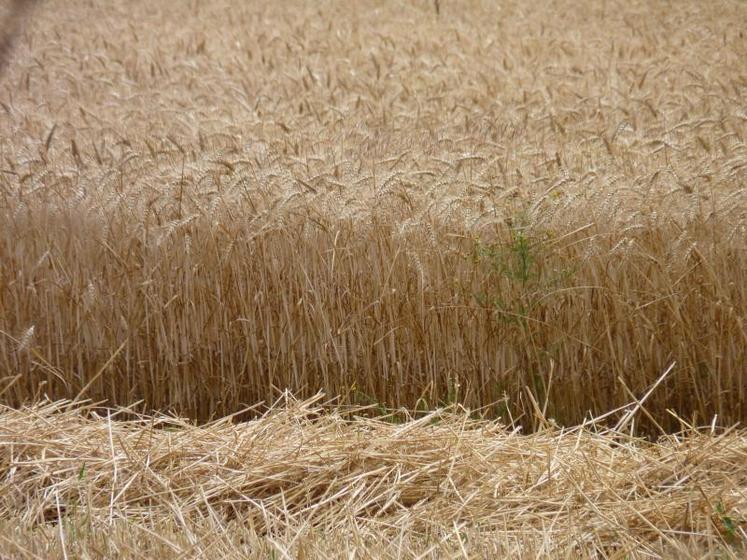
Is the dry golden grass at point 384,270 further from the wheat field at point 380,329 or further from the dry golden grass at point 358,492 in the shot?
the dry golden grass at point 358,492

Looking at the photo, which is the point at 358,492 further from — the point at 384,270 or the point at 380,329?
the point at 384,270

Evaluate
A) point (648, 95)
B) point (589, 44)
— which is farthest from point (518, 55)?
point (648, 95)

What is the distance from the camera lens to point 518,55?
6.18 meters

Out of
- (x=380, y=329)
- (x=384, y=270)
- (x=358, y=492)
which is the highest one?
(x=384, y=270)

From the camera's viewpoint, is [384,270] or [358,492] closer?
[358,492]

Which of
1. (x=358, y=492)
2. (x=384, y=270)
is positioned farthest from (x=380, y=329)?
(x=358, y=492)

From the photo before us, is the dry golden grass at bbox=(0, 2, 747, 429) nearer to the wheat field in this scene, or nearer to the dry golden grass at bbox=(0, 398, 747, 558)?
the wheat field

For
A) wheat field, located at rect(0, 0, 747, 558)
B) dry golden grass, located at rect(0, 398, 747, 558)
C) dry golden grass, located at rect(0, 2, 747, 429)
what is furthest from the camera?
dry golden grass, located at rect(0, 2, 747, 429)

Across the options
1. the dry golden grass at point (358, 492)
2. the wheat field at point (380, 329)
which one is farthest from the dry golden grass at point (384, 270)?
the dry golden grass at point (358, 492)

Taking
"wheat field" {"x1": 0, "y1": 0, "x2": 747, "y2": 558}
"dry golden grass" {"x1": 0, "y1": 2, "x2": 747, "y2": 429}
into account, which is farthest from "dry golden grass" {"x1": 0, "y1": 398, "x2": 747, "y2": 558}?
"dry golden grass" {"x1": 0, "y1": 2, "x2": 747, "y2": 429}

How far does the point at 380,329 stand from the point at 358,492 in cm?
80

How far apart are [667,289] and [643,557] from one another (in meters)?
1.11

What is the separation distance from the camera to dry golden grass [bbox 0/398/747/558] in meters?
1.87

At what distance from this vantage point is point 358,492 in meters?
2.16
